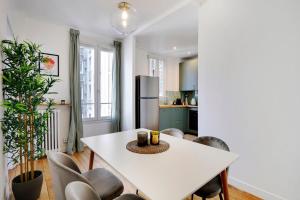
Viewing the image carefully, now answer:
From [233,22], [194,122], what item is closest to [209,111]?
[233,22]

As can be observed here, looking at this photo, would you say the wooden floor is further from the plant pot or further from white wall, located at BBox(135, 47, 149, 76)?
white wall, located at BBox(135, 47, 149, 76)

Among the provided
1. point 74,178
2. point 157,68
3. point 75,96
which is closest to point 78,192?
point 74,178

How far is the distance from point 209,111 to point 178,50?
10.1ft

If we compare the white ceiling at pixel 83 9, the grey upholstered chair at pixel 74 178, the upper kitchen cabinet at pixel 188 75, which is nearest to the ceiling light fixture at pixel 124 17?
the white ceiling at pixel 83 9

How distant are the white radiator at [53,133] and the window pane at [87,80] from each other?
65cm

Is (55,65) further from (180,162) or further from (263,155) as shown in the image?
(263,155)

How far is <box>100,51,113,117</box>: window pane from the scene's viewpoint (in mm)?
3859

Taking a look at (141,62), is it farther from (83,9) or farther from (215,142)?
(215,142)

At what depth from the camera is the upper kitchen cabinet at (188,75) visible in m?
4.96

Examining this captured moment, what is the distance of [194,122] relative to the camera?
4801mm

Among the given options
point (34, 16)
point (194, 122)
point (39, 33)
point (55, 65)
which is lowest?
point (194, 122)

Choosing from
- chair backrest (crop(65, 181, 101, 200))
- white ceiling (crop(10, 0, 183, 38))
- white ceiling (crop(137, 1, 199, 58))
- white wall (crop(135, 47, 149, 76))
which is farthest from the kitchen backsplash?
chair backrest (crop(65, 181, 101, 200))

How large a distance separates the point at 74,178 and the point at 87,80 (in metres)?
3.03

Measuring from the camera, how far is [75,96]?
327cm
